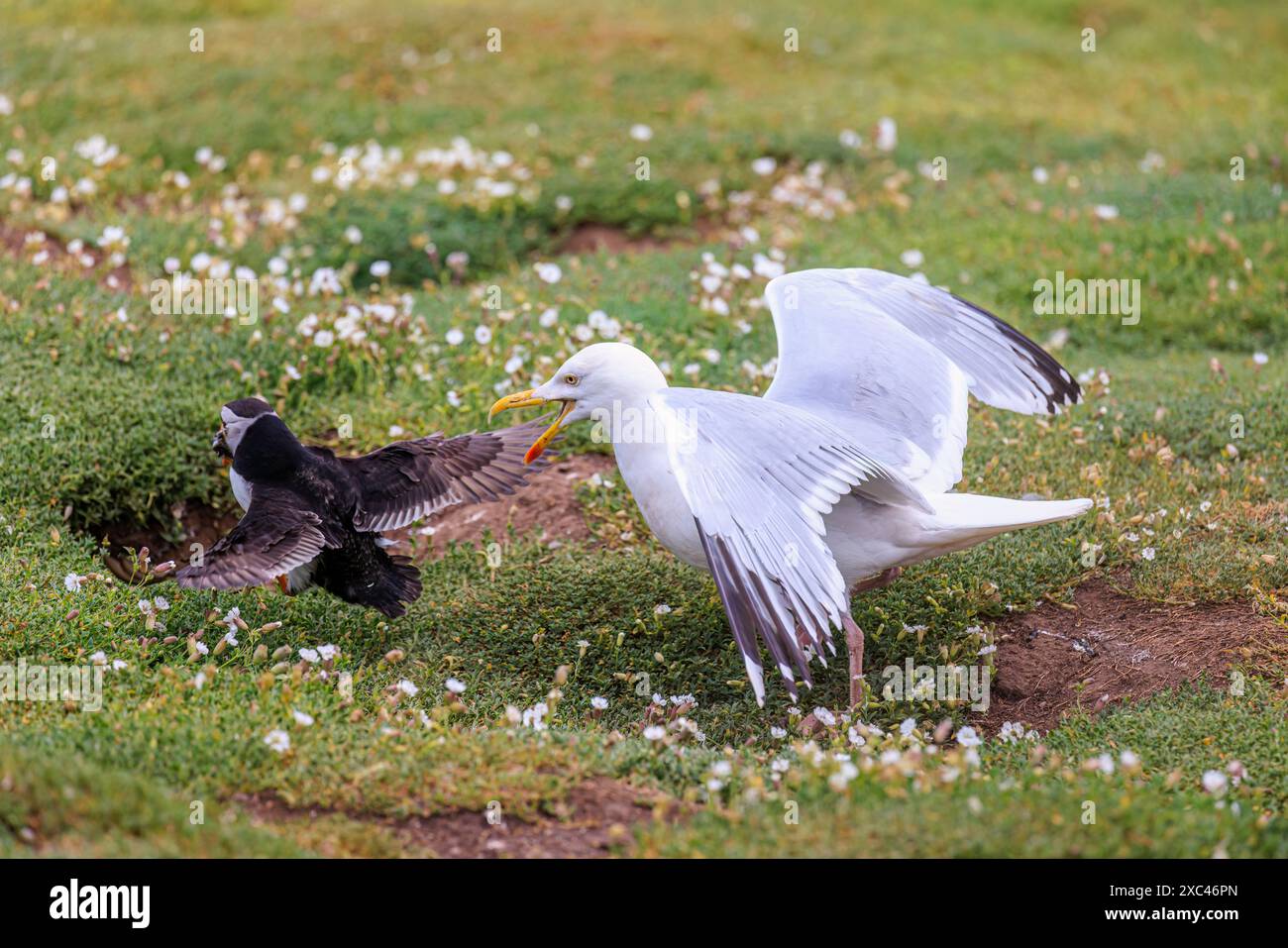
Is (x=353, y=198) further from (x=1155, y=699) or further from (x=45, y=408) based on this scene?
(x=1155, y=699)

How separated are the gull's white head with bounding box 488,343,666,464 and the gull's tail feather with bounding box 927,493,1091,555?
3.72 ft

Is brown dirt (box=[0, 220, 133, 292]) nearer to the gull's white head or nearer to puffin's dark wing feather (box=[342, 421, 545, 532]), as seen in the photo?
puffin's dark wing feather (box=[342, 421, 545, 532])

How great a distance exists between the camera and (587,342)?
7.06 m

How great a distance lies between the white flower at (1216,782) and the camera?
398 cm

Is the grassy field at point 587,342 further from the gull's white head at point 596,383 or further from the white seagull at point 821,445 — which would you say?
the gull's white head at point 596,383

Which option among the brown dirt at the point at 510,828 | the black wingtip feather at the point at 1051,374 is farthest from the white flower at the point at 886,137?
the brown dirt at the point at 510,828

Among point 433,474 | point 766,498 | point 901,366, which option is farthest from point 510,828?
point 901,366

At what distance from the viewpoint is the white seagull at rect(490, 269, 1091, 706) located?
4422 millimetres

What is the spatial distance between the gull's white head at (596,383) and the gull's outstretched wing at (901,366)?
2.09ft

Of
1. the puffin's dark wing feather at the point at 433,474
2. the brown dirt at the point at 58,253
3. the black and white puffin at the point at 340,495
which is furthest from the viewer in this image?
the brown dirt at the point at 58,253

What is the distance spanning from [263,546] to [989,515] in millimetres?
2552

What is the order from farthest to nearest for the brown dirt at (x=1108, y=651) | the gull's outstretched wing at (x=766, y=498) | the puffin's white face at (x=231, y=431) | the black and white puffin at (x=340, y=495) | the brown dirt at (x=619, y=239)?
the brown dirt at (x=619, y=239), the puffin's white face at (x=231, y=431), the brown dirt at (x=1108, y=651), the black and white puffin at (x=340, y=495), the gull's outstretched wing at (x=766, y=498)

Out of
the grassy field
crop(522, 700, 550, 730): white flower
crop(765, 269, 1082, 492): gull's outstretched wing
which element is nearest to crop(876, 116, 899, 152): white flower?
the grassy field
